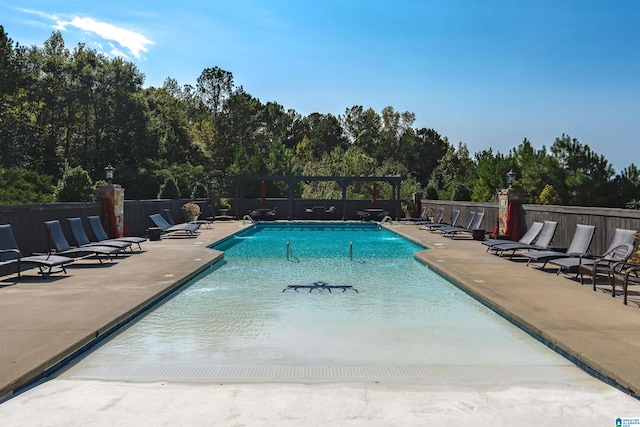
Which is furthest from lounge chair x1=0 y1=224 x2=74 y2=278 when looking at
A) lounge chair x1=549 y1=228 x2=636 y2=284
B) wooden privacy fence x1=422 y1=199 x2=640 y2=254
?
wooden privacy fence x1=422 y1=199 x2=640 y2=254

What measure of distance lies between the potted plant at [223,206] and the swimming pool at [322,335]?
1632 centimetres

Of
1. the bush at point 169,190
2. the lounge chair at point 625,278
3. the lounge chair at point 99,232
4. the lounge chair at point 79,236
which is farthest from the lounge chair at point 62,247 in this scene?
the bush at point 169,190

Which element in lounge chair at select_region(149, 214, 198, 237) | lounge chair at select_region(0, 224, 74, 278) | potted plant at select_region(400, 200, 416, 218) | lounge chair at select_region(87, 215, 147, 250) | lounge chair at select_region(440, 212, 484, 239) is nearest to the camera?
lounge chair at select_region(0, 224, 74, 278)

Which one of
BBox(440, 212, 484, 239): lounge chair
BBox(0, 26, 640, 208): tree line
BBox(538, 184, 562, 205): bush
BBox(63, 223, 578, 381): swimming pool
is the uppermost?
BBox(0, 26, 640, 208): tree line

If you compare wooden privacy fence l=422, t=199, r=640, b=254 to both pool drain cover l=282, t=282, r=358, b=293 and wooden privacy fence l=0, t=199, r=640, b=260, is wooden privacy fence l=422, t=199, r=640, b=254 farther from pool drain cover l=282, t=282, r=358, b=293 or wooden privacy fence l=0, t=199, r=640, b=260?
pool drain cover l=282, t=282, r=358, b=293

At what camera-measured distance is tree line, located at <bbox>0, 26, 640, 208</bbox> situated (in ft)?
89.6

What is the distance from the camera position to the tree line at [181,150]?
2731cm

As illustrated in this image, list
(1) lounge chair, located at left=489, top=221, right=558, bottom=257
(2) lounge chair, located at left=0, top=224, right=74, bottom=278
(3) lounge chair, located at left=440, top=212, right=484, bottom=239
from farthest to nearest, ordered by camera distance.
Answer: (3) lounge chair, located at left=440, top=212, right=484, bottom=239, (1) lounge chair, located at left=489, top=221, right=558, bottom=257, (2) lounge chair, located at left=0, top=224, right=74, bottom=278

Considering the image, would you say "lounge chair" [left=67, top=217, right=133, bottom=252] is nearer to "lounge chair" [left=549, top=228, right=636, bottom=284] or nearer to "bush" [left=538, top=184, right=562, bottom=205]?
"lounge chair" [left=549, top=228, right=636, bottom=284]

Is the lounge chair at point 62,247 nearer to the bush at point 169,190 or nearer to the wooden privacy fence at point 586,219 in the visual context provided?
the wooden privacy fence at point 586,219

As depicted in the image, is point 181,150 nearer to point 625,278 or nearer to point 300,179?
point 300,179

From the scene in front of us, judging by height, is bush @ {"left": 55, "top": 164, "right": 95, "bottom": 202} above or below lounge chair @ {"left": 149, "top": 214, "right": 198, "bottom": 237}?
above

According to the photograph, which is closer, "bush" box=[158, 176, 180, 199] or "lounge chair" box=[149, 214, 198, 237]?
"lounge chair" box=[149, 214, 198, 237]

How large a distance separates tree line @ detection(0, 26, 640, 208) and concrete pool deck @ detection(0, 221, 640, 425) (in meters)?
12.8
